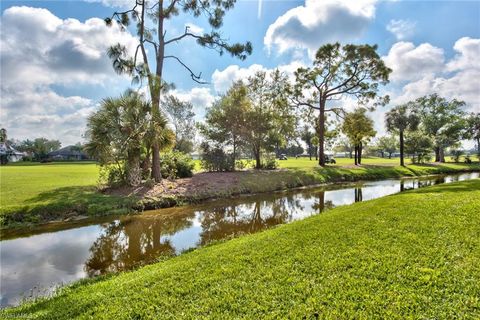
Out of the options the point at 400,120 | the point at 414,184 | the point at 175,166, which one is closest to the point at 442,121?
the point at 400,120

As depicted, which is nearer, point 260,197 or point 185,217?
point 185,217

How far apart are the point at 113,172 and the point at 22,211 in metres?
5.28

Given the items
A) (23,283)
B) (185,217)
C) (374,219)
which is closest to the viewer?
(23,283)

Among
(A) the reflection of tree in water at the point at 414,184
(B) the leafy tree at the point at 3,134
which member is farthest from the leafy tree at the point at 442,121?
(B) the leafy tree at the point at 3,134

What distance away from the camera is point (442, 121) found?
156 ft

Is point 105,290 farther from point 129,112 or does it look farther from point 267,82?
point 267,82

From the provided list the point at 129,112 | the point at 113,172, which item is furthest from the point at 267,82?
the point at 113,172

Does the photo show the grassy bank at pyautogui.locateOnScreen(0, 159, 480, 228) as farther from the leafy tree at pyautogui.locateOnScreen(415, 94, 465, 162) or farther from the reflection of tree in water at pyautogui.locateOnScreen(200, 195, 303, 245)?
the leafy tree at pyautogui.locateOnScreen(415, 94, 465, 162)

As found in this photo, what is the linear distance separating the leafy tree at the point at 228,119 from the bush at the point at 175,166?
474cm

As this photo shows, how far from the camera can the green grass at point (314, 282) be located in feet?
11.3

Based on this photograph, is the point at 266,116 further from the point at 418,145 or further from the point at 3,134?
the point at 3,134

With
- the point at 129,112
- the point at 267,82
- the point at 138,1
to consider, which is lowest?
the point at 129,112

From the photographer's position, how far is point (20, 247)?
7941 mm

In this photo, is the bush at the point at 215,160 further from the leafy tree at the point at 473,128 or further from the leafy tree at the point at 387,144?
the leafy tree at the point at 387,144
